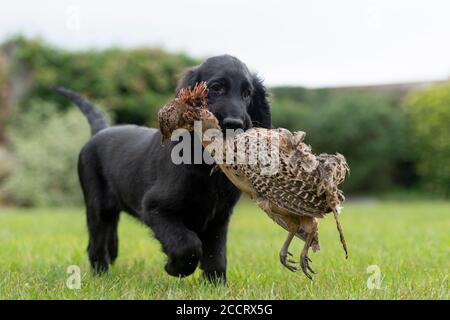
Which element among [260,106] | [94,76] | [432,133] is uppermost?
[260,106]

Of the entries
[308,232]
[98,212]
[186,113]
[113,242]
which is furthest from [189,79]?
[113,242]

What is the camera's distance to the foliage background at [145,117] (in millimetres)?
14617

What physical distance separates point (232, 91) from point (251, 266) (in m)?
1.68

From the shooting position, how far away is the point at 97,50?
16.4 metres

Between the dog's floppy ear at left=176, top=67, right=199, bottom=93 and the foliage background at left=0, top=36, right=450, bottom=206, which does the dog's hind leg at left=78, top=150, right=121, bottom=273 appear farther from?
the foliage background at left=0, top=36, right=450, bottom=206

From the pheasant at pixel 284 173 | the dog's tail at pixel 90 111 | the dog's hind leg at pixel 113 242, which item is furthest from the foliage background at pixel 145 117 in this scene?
the pheasant at pixel 284 173

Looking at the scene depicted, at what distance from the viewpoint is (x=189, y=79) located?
416 cm

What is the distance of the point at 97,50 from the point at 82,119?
7.85 feet

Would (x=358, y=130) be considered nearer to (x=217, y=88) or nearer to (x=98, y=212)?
(x=98, y=212)

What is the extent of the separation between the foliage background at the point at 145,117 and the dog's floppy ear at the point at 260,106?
10842 mm

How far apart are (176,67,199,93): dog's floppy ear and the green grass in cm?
109
